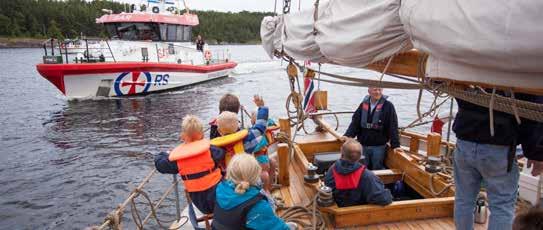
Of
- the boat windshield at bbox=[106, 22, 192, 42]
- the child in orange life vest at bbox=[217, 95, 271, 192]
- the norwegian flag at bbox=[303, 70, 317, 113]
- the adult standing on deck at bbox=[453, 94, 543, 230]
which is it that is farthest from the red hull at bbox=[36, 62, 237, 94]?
the adult standing on deck at bbox=[453, 94, 543, 230]

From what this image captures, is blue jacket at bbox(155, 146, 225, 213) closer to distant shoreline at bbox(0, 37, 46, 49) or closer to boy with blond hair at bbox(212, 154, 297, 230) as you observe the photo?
boy with blond hair at bbox(212, 154, 297, 230)

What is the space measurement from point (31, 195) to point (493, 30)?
9409mm

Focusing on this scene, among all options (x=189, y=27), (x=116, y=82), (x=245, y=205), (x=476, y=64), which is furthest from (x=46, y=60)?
(x=476, y=64)

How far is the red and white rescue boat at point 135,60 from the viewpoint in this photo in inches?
702

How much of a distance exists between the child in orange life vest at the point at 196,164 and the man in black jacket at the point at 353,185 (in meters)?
1.05

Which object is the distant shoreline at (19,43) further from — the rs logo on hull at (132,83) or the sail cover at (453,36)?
the sail cover at (453,36)

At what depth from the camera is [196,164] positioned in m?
3.12

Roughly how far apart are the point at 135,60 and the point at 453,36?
67.3 ft

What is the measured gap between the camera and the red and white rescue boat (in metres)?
17.8

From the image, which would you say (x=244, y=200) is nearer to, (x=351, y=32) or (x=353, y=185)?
(x=351, y=32)

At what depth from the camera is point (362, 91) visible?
2389 centimetres

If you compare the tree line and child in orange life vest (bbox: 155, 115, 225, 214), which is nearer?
child in orange life vest (bbox: 155, 115, 225, 214)

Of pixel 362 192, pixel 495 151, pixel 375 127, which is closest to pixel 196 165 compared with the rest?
pixel 362 192

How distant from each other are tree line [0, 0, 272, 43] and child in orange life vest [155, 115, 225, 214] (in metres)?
70.6
